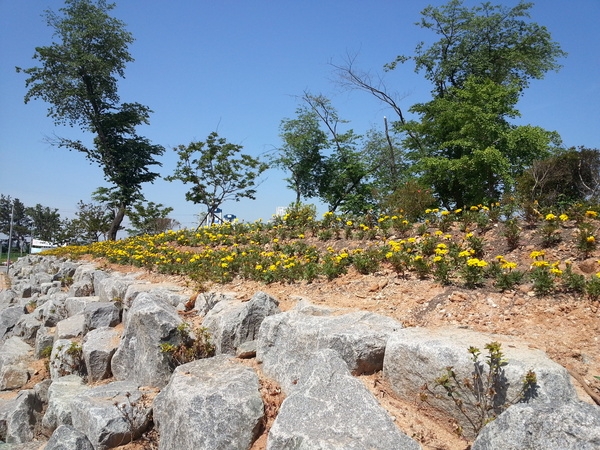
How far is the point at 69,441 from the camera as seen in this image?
10.7 feet

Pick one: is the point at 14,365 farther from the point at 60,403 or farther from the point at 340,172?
the point at 340,172

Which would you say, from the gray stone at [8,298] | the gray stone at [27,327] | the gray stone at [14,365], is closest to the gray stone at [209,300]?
the gray stone at [14,365]

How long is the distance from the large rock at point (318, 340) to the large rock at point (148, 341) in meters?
1.00

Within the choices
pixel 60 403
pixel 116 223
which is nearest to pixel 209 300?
pixel 60 403

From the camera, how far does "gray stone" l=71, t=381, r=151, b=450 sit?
3439mm

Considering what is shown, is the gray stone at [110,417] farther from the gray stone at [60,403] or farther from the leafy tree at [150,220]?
the leafy tree at [150,220]

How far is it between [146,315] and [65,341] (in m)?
2.22

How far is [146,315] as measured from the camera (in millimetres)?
4348

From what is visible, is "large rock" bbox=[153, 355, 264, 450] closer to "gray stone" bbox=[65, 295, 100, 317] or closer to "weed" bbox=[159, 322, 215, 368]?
"weed" bbox=[159, 322, 215, 368]

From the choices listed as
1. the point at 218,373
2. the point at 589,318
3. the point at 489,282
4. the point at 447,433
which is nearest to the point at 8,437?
the point at 218,373

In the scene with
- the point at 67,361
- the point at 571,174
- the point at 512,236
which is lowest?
the point at 67,361

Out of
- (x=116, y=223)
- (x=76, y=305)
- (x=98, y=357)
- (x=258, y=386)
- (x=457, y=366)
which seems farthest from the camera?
(x=116, y=223)

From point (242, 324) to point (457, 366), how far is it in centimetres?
208

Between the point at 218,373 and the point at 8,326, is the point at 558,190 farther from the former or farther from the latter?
the point at 8,326
